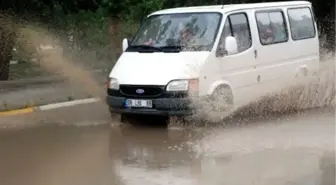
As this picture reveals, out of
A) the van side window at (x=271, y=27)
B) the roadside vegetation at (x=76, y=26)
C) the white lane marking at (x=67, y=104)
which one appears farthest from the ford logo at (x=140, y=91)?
the roadside vegetation at (x=76, y=26)

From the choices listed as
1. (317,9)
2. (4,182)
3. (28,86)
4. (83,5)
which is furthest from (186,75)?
(317,9)

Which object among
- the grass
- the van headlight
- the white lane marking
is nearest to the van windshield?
the van headlight

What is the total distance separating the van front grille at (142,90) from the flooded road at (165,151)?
60 centimetres

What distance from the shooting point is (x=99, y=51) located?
1866cm

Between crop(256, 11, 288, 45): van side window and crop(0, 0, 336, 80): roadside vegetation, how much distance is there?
584cm

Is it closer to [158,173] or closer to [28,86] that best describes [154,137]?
[158,173]

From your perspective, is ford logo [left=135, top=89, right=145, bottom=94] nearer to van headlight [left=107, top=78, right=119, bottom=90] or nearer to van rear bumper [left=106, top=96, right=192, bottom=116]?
van rear bumper [left=106, top=96, right=192, bottom=116]

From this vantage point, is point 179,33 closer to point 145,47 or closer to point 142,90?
point 145,47

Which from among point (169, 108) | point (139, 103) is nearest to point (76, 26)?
point (139, 103)

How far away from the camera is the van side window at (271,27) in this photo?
1087cm

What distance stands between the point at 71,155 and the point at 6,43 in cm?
721

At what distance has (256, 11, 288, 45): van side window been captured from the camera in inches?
428

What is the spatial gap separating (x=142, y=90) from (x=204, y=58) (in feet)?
3.47

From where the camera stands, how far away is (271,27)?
36.4 feet
